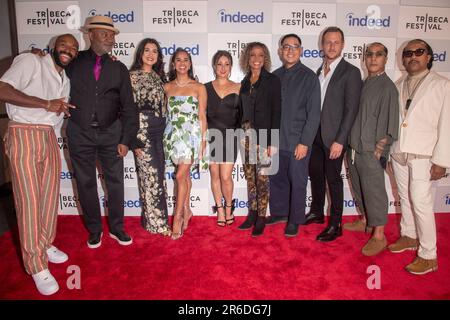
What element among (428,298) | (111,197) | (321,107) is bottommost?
(428,298)

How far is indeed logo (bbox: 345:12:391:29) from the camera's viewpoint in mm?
4129

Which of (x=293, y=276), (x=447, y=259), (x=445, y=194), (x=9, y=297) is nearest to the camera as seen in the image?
(x=9, y=297)

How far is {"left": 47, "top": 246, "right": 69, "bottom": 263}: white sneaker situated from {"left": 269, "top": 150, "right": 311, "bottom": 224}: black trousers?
2.38 metres

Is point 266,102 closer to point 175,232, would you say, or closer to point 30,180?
point 175,232

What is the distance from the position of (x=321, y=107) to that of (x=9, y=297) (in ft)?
10.9

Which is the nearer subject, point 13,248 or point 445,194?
point 13,248

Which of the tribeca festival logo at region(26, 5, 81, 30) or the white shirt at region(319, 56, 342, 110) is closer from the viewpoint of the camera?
the white shirt at region(319, 56, 342, 110)

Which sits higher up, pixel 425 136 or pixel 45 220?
pixel 425 136

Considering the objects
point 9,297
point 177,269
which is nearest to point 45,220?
point 9,297

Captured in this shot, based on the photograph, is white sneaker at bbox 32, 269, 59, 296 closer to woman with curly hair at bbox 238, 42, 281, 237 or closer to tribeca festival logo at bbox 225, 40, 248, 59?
woman with curly hair at bbox 238, 42, 281, 237

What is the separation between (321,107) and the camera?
3424 millimetres

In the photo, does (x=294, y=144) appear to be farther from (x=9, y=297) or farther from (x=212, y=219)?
(x=9, y=297)

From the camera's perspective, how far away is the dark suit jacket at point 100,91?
305cm

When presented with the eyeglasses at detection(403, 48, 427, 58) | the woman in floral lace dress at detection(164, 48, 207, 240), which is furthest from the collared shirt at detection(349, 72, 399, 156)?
the woman in floral lace dress at detection(164, 48, 207, 240)
